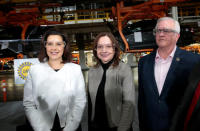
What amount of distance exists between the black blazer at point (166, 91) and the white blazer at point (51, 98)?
0.73 metres

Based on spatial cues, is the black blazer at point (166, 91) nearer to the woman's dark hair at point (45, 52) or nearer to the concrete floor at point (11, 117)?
the woman's dark hair at point (45, 52)

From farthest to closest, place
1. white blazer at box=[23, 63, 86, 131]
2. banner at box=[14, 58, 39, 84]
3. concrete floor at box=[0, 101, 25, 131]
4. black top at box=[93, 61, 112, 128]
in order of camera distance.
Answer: concrete floor at box=[0, 101, 25, 131], banner at box=[14, 58, 39, 84], black top at box=[93, 61, 112, 128], white blazer at box=[23, 63, 86, 131]

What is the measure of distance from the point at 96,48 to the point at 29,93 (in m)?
0.87

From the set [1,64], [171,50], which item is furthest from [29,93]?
[1,64]

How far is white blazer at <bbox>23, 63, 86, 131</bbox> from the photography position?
150 centimetres

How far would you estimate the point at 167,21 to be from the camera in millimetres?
1659

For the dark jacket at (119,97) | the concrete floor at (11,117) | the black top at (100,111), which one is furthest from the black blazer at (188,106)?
the concrete floor at (11,117)

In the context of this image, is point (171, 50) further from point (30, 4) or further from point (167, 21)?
point (30, 4)

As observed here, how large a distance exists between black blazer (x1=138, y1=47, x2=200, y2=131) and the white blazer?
2.40 feet

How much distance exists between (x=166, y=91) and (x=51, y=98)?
1.16m

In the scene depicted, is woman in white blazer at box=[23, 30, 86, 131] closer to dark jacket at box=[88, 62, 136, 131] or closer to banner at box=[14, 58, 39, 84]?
dark jacket at box=[88, 62, 136, 131]

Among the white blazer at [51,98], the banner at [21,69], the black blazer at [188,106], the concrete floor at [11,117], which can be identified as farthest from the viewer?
the concrete floor at [11,117]

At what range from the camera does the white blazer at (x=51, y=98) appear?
1.50 m

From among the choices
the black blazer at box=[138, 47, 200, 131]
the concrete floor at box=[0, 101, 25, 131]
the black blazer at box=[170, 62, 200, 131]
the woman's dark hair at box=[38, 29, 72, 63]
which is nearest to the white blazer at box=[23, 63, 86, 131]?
the woman's dark hair at box=[38, 29, 72, 63]
